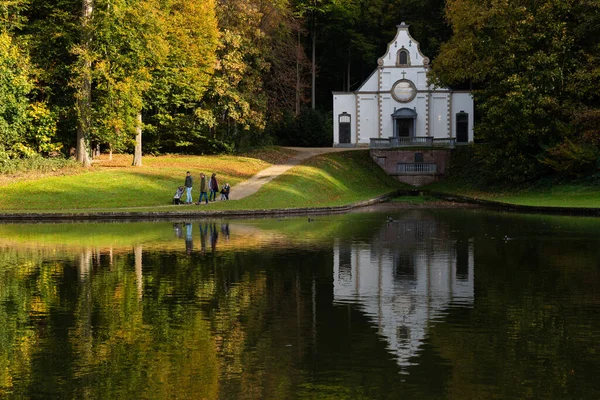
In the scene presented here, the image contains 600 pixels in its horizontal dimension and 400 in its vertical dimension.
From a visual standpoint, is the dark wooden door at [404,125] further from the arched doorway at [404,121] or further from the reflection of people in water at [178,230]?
the reflection of people in water at [178,230]

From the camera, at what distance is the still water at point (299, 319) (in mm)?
10266

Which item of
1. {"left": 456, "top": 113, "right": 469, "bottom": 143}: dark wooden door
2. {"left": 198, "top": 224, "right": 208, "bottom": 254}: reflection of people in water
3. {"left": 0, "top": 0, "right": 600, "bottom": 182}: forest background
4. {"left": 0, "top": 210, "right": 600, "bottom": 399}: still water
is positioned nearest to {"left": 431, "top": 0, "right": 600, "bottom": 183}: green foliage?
{"left": 0, "top": 0, "right": 600, "bottom": 182}: forest background

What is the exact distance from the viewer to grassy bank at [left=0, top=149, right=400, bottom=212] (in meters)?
40.4

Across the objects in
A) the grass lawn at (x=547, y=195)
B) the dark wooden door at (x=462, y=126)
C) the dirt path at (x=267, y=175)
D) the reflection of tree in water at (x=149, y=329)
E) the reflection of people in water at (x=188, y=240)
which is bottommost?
the reflection of tree in water at (x=149, y=329)

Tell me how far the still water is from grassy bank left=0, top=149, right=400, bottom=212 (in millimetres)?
14980

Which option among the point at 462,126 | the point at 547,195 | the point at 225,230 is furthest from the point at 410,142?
the point at 225,230

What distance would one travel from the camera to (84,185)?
4384 cm

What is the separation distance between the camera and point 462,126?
78.6m

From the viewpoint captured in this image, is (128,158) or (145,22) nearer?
(145,22)

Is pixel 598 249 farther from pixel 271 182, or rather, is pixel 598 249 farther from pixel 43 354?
pixel 271 182

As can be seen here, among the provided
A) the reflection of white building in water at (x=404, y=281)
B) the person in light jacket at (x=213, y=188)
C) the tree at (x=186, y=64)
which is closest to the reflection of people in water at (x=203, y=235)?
the reflection of white building in water at (x=404, y=281)

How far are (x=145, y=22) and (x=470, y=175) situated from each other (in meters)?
26.1

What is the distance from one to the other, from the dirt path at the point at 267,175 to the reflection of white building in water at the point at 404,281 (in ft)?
60.5

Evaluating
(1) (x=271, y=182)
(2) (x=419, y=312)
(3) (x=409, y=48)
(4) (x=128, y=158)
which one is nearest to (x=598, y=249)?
(2) (x=419, y=312)
